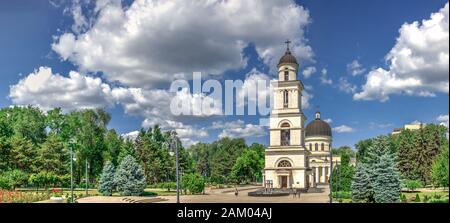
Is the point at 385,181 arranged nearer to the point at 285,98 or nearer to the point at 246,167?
the point at 285,98

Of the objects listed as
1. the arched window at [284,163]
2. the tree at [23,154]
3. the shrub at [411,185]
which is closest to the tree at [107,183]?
the tree at [23,154]

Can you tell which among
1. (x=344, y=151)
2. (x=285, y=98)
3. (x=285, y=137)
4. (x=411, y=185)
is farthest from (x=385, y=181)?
(x=344, y=151)

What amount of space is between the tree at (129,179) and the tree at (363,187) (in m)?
13.9

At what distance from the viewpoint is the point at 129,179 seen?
27.3 meters

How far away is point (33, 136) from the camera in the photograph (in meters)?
36.9

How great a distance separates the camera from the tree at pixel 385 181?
20.2 meters

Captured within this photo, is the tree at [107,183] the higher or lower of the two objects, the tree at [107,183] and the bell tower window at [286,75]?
the lower

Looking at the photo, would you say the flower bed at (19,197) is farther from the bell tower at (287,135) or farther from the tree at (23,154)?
the bell tower at (287,135)

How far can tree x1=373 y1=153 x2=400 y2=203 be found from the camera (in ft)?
66.3

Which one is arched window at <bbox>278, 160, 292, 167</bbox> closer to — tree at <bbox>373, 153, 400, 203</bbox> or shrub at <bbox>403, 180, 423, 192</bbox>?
shrub at <bbox>403, 180, 423, 192</bbox>
